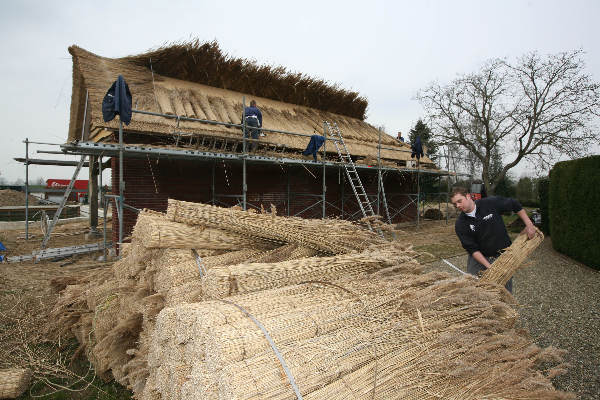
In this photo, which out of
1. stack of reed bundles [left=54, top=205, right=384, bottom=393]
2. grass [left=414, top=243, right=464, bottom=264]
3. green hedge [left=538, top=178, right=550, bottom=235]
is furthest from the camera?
green hedge [left=538, top=178, right=550, bottom=235]

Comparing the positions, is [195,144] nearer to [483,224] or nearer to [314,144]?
[314,144]

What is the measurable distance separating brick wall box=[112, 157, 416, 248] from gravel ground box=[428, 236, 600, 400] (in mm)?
4633

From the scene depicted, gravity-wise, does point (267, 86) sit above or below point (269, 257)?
above

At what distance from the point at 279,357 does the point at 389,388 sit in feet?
1.91

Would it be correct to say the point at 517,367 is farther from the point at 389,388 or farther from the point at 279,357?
the point at 279,357

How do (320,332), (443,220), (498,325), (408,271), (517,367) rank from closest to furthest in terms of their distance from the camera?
(320,332) < (517,367) < (498,325) < (408,271) < (443,220)

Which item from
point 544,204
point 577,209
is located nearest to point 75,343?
point 577,209

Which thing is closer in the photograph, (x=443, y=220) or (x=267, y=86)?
(x=267, y=86)

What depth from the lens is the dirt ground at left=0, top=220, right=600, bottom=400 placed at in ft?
10.7

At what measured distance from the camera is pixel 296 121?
11562 millimetres

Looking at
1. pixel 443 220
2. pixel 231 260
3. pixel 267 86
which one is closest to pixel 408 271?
pixel 231 260

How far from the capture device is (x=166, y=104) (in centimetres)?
816

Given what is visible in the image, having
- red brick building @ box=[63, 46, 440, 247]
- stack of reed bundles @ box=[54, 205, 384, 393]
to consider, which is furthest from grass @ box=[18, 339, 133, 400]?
red brick building @ box=[63, 46, 440, 247]

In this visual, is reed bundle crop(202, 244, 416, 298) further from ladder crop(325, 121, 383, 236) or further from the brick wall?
the brick wall
